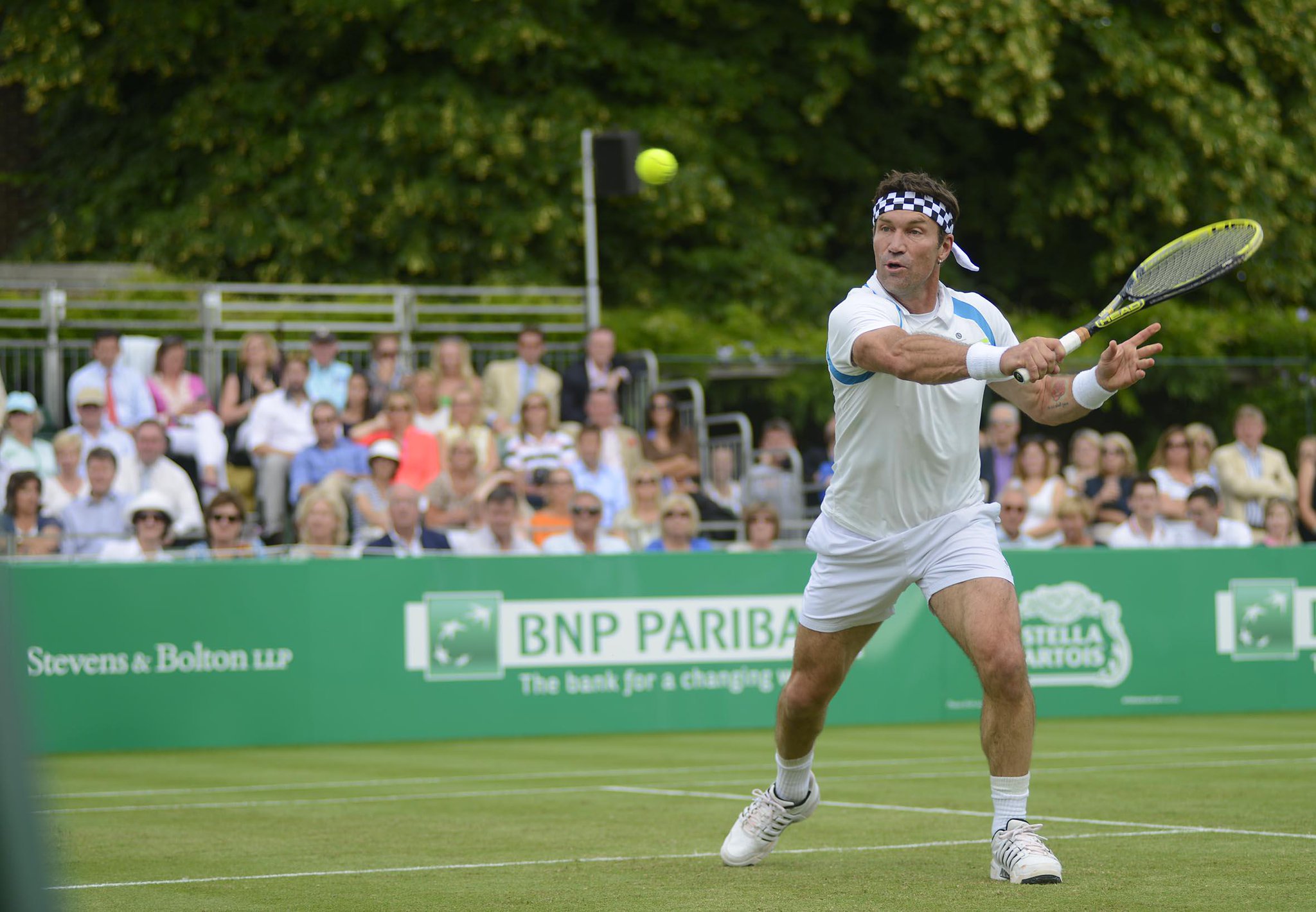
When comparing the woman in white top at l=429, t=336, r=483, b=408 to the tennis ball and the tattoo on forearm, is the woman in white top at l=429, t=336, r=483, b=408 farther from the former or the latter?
the tattoo on forearm

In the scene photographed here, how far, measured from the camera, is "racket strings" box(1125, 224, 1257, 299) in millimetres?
6078

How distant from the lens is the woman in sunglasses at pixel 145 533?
13.2 metres

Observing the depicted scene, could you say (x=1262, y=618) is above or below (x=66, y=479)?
below

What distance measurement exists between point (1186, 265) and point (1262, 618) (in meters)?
9.75

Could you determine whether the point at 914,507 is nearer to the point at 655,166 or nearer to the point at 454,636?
the point at 454,636

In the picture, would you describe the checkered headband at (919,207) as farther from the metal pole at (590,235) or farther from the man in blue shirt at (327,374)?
the metal pole at (590,235)

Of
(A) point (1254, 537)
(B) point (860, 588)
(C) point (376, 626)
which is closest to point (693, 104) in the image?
(A) point (1254, 537)

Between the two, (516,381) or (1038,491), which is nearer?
(1038,491)

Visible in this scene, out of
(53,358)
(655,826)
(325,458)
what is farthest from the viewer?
(53,358)

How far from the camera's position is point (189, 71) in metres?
24.2

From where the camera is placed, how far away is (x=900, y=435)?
600cm

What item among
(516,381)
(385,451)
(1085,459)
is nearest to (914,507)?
(385,451)

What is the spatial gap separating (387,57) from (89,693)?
1240 centimetres

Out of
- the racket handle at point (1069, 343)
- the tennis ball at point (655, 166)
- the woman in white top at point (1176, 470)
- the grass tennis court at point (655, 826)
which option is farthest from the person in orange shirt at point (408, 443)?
the racket handle at point (1069, 343)
